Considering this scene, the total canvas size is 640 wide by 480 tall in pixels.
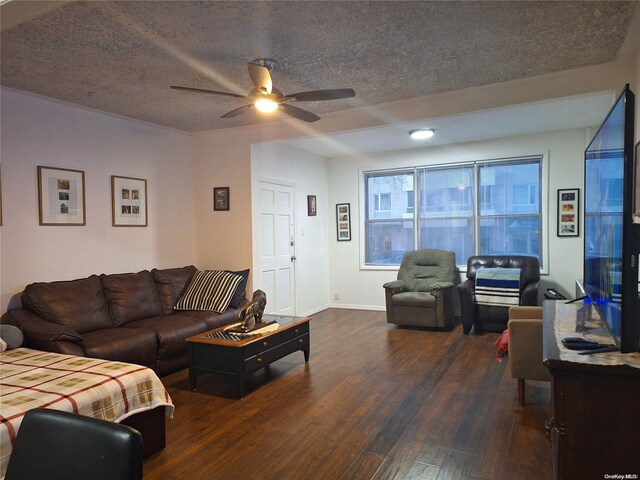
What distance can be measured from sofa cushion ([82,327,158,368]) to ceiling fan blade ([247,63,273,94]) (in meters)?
2.18

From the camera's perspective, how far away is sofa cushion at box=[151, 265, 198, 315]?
4242mm

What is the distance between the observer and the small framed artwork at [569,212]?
5156mm

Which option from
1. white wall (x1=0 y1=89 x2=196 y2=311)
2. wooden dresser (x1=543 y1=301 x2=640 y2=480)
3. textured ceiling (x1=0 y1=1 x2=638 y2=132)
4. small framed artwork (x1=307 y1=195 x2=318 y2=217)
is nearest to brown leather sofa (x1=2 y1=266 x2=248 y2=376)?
white wall (x1=0 y1=89 x2=196 y2=311)

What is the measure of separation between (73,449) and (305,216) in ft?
17.4

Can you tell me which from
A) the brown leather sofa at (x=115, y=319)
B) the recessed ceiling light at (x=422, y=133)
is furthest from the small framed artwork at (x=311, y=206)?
the brown leather sofa at (x=115, y=319)

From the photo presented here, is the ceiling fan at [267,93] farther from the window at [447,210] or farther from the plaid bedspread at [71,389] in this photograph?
the window at [447,210]

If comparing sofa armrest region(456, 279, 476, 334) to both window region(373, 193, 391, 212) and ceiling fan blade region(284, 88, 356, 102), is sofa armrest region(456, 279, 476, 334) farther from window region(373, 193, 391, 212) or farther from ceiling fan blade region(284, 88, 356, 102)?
ceiling fan blade region(284, 88, 356, 102)

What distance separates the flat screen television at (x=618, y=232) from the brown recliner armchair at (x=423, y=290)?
3.04m

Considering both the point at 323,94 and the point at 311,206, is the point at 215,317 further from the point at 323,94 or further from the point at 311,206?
the point at 311,206

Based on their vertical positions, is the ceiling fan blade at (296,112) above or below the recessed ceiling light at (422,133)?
below

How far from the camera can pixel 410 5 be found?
7.27 feet

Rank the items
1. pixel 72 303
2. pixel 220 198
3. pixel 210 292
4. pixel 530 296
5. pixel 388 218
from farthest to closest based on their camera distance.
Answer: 1. pixel 388 218
2. pixel 220 198
3. pixel 530 296
4. pixel 210 292
5. pixel 72 303

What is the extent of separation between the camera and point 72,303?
3.41m

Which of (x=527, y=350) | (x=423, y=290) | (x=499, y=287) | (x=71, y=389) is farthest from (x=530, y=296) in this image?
(x=71, y=389)
